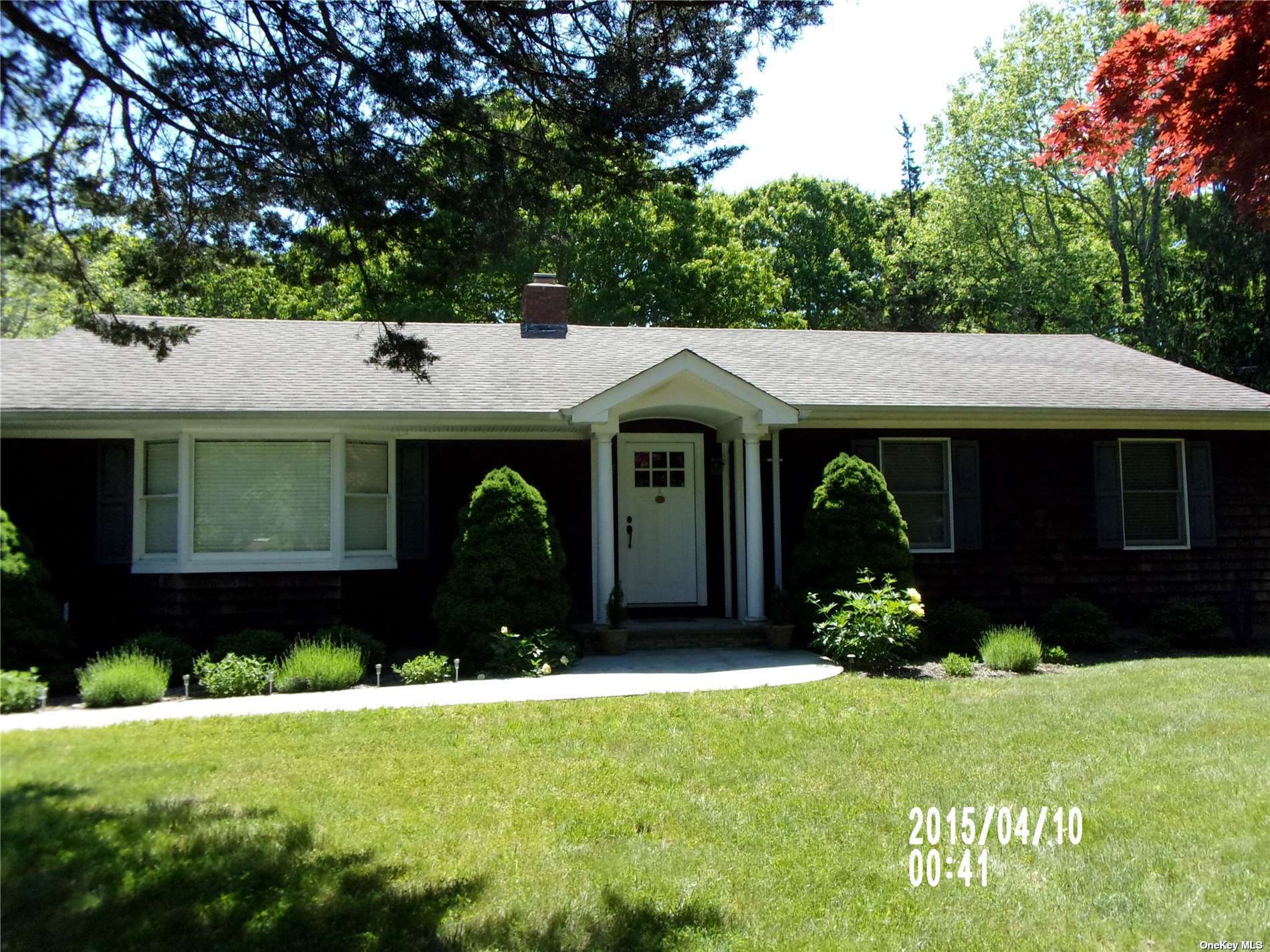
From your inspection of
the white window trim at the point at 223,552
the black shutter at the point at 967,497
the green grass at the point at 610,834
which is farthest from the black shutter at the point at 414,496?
the black shutter at the point at 967,497

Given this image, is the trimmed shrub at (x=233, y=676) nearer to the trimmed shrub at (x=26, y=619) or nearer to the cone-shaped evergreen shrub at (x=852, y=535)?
the trimmed shrub at (x=26, y=619)

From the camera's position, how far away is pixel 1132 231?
2488cm

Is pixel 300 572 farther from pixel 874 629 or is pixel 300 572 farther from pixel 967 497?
pixel 967 497

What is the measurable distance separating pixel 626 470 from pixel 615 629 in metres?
2.36

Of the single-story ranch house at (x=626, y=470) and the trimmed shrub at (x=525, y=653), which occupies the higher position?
the single-story ranch house at (x=626, y=470)

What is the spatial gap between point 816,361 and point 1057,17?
16791mm

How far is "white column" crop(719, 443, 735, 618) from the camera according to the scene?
11.2m

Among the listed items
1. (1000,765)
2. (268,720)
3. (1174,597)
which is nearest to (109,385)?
(268,720)

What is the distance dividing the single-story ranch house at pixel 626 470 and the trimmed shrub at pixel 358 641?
0.66m

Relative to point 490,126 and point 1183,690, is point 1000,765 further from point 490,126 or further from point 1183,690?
point 490,126

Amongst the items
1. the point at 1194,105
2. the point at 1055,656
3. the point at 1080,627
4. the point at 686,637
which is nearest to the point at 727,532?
the point at 686,637

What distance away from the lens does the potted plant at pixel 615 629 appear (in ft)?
31.0

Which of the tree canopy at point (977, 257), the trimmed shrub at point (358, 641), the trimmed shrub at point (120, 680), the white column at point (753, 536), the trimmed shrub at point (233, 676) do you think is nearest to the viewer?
the trimmed shrub at point (120, 680)

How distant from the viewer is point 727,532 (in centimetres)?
1127
